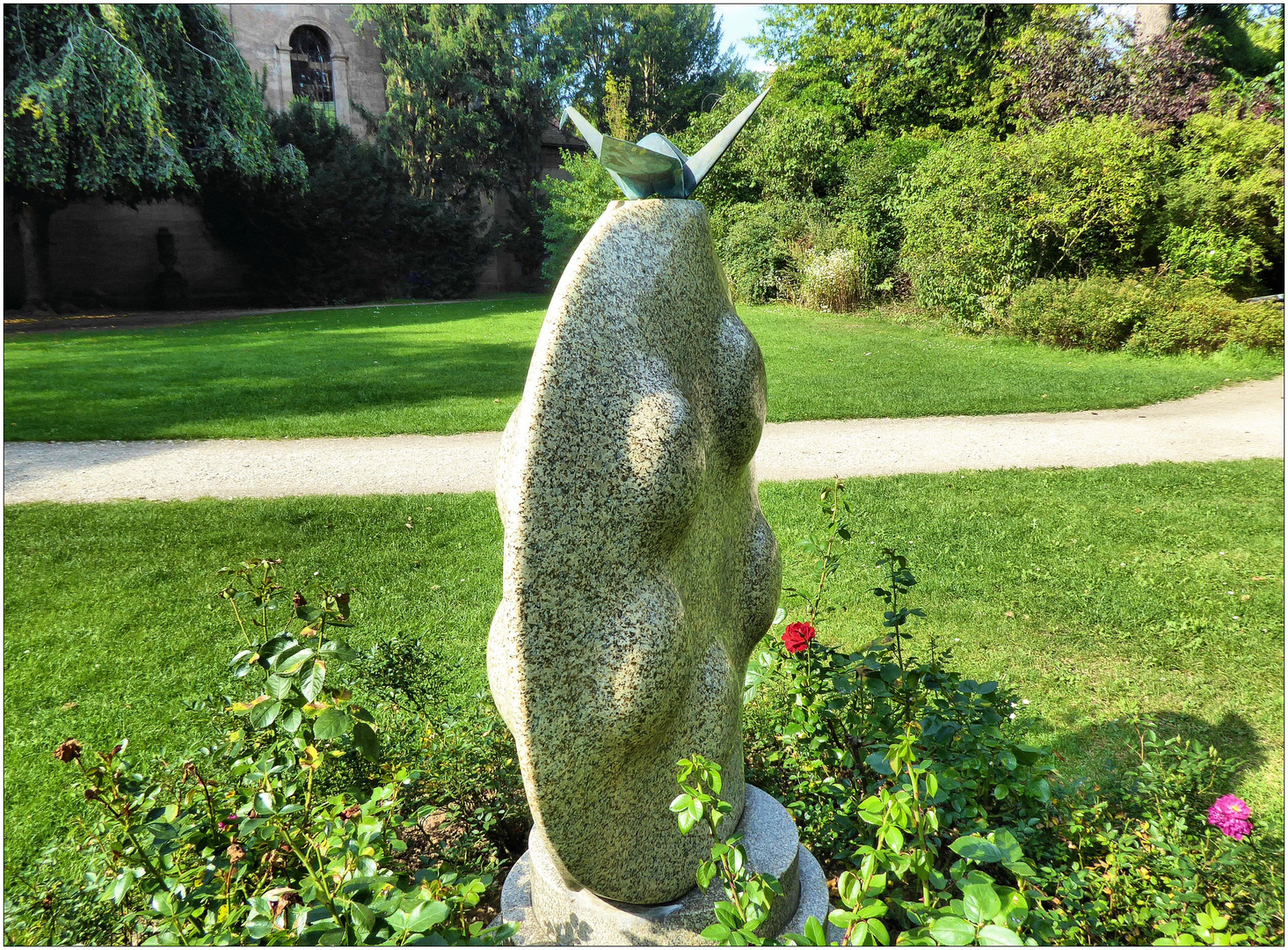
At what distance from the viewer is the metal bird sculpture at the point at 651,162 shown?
80.9 inches

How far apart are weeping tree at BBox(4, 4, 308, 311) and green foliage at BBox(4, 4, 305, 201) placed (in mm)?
21

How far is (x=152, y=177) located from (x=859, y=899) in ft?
71.7

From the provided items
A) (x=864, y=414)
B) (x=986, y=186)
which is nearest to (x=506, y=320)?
(x=986, y=186)

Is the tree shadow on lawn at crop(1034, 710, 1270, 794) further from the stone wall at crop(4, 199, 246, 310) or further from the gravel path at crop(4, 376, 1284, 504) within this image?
the stone wall at crop(4, 199, 246, 310)

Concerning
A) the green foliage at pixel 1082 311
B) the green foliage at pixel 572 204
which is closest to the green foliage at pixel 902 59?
the green foliage at pixel 572 204

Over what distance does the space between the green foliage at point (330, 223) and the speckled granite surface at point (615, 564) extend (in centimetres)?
2648

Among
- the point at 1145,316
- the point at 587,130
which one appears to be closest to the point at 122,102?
the point at 587,130

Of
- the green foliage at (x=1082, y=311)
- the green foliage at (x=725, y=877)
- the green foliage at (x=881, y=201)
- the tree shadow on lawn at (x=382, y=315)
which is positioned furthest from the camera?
the tree shadow on lawn at (x=382, y=315)

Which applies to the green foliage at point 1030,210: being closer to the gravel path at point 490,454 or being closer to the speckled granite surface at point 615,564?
the gravel path at point 490,454

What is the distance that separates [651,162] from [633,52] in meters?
35.3

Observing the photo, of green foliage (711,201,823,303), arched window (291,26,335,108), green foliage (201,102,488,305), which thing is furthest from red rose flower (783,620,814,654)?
arched window (291,26,335,108)

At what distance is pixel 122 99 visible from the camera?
16391 mm

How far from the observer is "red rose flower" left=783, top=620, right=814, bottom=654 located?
2896mm

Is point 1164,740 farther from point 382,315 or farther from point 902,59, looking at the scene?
point 902,59
